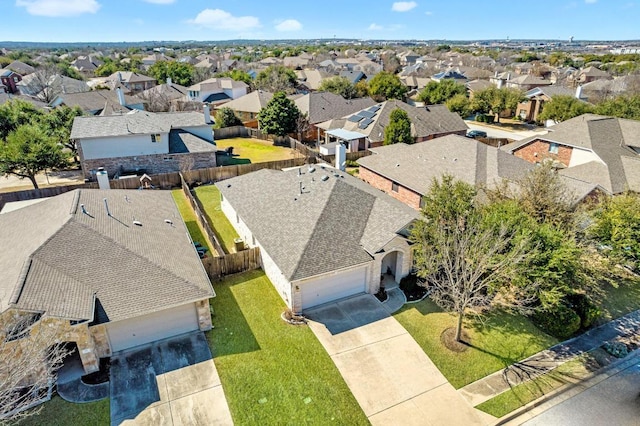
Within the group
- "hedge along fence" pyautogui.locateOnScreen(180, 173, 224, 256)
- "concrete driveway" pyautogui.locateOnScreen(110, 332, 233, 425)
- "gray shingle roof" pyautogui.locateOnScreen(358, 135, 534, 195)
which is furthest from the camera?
"gray shingle roof" pyautogui.locateOnScreen(358, 135, 534, 195)

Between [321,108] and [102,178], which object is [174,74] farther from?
[102,178]

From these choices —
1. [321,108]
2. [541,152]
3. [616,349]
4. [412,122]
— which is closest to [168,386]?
[616,349]

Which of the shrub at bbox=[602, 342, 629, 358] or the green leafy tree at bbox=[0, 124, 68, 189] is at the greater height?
the green leafy tree at bbox=[0, 124, 68, 189]

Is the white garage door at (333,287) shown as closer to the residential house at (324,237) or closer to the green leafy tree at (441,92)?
the residential house at (324,237)

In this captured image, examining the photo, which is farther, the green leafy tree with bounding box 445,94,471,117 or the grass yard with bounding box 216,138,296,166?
the green leafy tree with bounding box 445,94,471,117

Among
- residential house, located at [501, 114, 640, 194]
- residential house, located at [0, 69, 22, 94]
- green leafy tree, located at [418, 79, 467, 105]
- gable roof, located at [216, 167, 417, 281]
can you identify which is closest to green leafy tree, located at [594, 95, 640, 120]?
residential house, located at [501, 114, 640, 194]

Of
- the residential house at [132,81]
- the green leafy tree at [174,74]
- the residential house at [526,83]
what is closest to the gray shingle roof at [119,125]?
the residential house at [132,81]

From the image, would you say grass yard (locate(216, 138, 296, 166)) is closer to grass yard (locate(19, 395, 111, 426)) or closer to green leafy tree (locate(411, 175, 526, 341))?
green leafy tree (locate(411, 175, 526, 341))

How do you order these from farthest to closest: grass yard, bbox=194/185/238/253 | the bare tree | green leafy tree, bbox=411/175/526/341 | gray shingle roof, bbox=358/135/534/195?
gray shingle roof, bbox=358/135/534/195 → grass yard, bbox=194/185/238/253 → green leafy tree, bbox=411/175/526/341 → the bare tree
